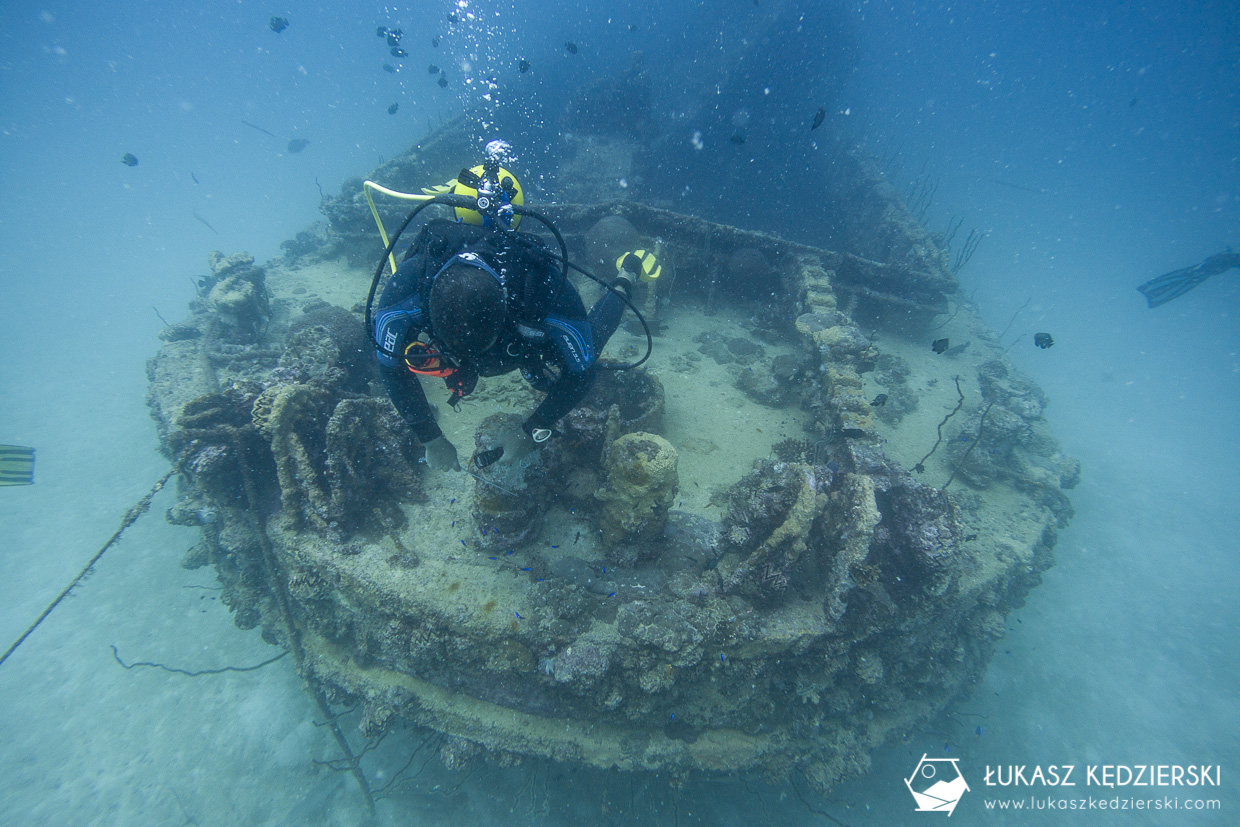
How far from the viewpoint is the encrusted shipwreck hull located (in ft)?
12.7

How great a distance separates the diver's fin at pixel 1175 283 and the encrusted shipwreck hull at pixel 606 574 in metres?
20.5

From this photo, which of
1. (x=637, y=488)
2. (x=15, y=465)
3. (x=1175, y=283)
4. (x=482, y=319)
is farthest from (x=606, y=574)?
(x=1175, y=283)

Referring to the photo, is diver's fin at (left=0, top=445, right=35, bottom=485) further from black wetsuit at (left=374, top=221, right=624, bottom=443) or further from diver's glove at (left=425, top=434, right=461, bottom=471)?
black wetsuit at (left=374, top=221, right=624, bottom=443)

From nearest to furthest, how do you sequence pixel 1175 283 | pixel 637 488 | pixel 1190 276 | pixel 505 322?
pixel 505 322 < pixel 637 488 < pixel 1190 276 < pixel 1175 283

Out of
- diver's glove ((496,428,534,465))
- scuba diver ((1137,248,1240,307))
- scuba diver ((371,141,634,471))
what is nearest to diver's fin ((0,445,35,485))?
scuba diver ((371,141,634,471))

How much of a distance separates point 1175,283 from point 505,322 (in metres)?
28.1

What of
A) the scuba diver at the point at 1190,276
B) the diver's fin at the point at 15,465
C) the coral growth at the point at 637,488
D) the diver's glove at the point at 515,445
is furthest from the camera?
the scuba diver at the point at 1190,276

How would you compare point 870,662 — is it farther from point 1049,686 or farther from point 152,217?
point 152,217

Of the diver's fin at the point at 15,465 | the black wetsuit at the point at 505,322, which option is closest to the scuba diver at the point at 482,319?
the black wetsuit at the point at 505,322

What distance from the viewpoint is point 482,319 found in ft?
7.87

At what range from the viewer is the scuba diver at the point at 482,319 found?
7.95ft

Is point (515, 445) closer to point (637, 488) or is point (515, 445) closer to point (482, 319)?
point (637, 488)

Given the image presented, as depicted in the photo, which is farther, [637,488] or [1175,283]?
[1175,283]

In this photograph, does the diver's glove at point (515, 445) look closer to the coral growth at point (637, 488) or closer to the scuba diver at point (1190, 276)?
the coral growth at point (637, 488)
